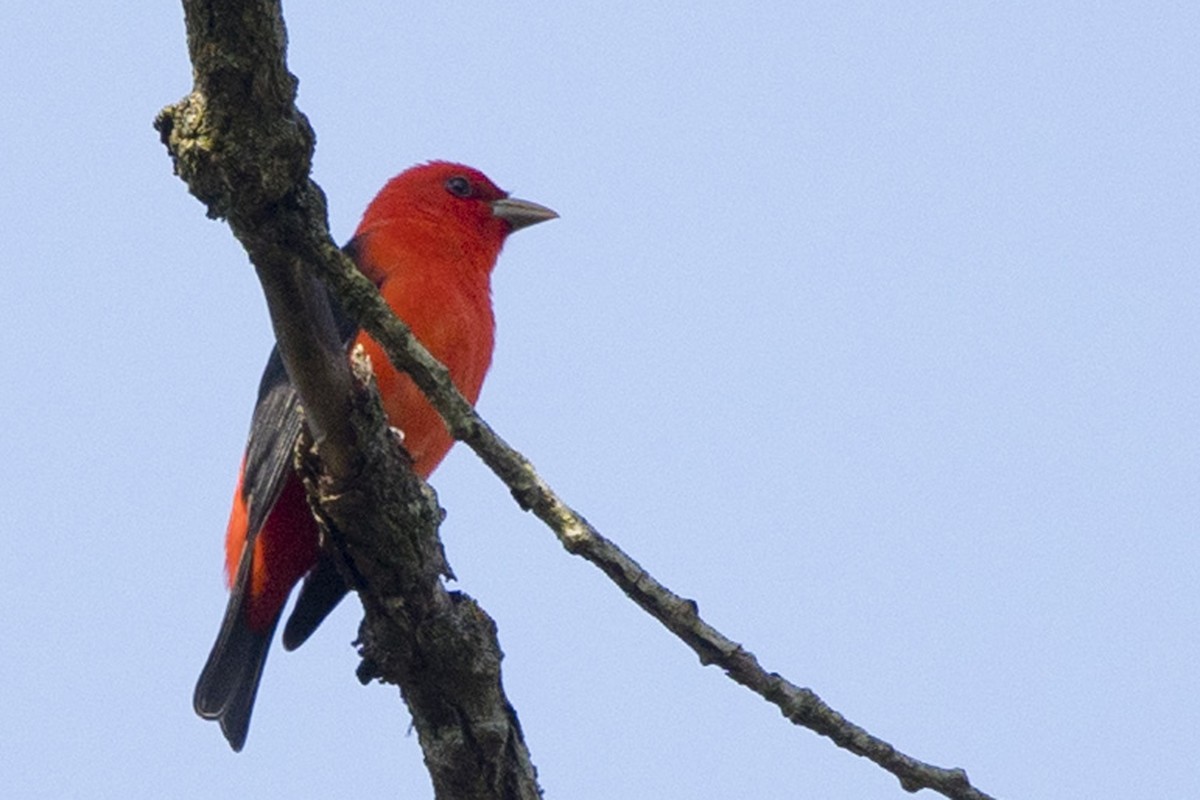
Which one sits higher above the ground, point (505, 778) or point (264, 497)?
point (264, 497)

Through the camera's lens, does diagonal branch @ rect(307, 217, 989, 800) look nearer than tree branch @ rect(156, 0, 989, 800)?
No

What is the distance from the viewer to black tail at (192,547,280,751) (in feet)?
18.8

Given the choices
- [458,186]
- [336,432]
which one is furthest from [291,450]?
[458,186]

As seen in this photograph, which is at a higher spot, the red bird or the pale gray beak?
the pale gray beak

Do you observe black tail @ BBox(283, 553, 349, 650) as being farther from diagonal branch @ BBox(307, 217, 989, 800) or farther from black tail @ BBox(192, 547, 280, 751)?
diagonal branch @ BBox(307, 217, 989, 800)

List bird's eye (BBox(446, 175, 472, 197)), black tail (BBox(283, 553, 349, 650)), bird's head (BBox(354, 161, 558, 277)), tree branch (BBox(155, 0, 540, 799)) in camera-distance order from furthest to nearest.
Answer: bird's eye (BBox(446, 175, 472, 197)) → bird's head (BBox(354, 161, 558, 277)) → black tail (BBox(283, 553, 349, 650)) → tree branch (BBox(155, 0, 540, 799))

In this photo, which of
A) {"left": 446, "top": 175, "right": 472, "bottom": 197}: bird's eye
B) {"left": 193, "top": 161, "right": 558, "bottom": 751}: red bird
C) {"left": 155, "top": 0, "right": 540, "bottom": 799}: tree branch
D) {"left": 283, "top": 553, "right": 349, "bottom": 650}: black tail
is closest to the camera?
{"left": 155, "top": 0, "right": 540, "bottom": 799}: tree branch

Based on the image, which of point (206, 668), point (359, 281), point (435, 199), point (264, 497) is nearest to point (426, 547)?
point (359, 281)

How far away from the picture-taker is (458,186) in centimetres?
769

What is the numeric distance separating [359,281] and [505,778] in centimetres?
145

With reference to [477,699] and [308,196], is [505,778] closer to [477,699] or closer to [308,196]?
[477,699]

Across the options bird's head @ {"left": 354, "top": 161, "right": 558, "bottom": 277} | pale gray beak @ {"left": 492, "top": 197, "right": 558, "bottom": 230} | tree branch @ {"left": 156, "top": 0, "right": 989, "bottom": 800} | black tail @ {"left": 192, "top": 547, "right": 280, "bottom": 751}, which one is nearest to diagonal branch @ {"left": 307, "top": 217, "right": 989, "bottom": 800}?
tree branch @ {"left": 156, "top": 0, "right": 989, "bottom": 800}

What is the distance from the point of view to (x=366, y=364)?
13.6 ft

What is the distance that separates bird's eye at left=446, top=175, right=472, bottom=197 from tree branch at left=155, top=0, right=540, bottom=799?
348cm
